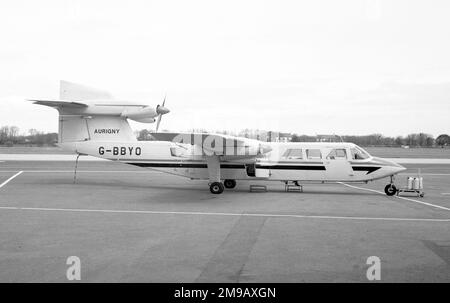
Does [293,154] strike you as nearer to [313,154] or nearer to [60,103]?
[313,154]

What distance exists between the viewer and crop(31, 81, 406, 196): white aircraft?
55.6 ft

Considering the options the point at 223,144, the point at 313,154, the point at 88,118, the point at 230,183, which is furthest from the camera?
the point at 88,118

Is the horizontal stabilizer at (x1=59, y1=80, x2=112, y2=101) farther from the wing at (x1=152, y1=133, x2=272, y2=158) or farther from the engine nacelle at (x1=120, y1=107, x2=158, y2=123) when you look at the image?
the wing at (x1=152, y1=133, x2=272, y2=158)

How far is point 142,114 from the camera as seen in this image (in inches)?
720

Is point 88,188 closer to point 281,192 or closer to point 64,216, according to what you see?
point 64,216

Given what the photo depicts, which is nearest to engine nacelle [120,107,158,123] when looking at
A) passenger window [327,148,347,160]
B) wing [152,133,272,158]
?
wing [152,133,272,158]

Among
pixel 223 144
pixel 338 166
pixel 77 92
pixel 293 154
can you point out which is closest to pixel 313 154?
pixel 293 154

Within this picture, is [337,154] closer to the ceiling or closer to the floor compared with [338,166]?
closer to the ceiling

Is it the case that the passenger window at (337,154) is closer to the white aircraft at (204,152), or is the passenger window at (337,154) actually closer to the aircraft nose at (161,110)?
the white aircraft at (204,152)

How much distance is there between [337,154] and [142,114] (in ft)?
29.0

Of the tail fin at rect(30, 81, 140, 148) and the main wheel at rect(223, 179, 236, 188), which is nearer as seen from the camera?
the main wheel at rect(223, 179, 236, 188)

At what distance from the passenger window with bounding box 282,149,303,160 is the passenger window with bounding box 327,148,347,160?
1.22m

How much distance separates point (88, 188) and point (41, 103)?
428 cm

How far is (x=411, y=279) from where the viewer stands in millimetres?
6215
